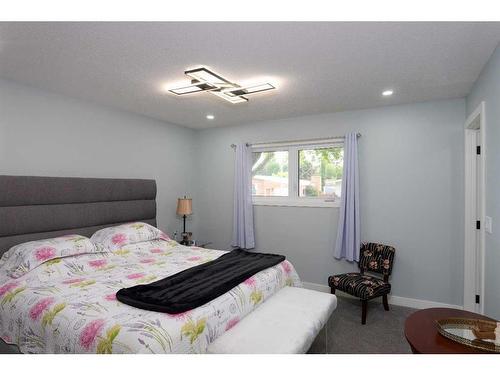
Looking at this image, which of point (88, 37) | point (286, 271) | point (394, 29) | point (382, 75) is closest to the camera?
point (394, 29)

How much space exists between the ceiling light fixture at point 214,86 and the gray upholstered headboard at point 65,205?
152 centimetres

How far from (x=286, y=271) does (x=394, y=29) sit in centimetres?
226

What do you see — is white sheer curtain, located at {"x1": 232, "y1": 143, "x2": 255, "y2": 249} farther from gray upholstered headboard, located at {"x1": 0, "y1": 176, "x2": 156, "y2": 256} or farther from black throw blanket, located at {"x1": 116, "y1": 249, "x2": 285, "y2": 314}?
black throw blanket, located at {"x1": 116, "y1": 249, "x2": 285, "y2": 314}

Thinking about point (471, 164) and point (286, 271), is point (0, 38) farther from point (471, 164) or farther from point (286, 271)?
point (471, 164)

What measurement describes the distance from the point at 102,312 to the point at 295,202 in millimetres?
3004

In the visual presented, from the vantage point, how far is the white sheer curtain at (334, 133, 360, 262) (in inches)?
146

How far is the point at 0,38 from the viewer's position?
6.57 ft

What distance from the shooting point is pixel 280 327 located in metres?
1.98

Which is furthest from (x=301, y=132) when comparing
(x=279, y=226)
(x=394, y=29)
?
(x=394, y=29)

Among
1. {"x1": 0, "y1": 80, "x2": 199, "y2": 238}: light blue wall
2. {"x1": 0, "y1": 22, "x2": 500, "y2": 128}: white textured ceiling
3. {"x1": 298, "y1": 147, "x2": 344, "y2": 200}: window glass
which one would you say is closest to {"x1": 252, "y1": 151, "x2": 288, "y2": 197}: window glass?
{"x1": 298, "y1": 147, "x2": 344, "y2": 200}: window glass

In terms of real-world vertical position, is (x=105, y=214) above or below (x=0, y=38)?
below

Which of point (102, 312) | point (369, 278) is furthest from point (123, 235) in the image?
point (369, 278)

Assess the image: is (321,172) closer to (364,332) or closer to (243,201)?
(243,201)
